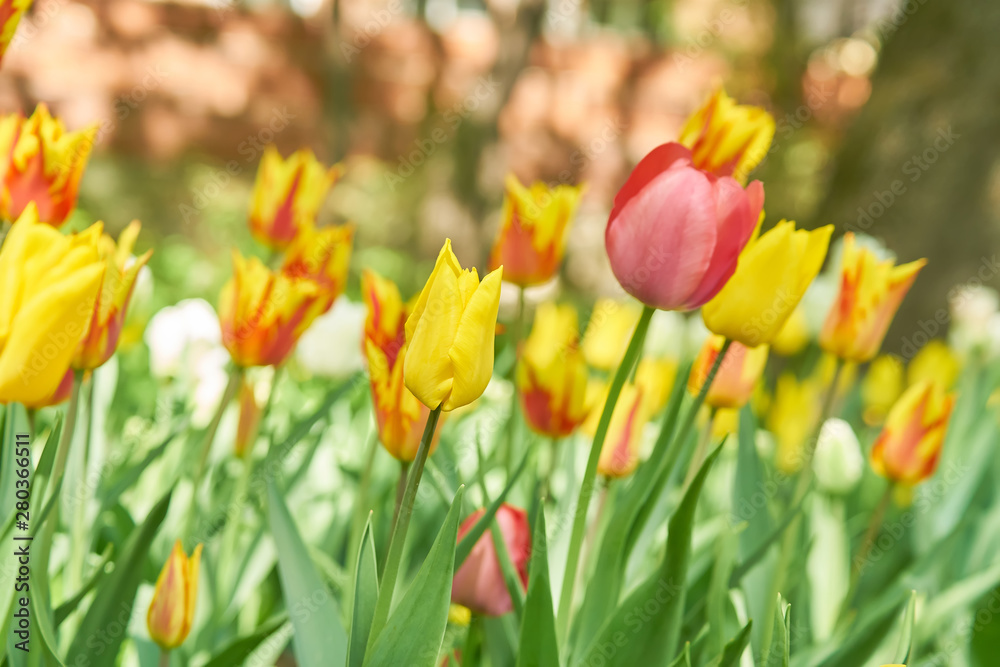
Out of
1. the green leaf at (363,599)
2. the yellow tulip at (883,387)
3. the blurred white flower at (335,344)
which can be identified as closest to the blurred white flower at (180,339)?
the blurred white flower at (335,344)

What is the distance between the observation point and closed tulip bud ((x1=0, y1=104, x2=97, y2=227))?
78 cm

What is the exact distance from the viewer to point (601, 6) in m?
7.89

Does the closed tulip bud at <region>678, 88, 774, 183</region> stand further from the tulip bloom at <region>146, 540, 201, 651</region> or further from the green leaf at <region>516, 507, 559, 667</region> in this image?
the tulip bloom at <region>146, 540, 201, 651</region>

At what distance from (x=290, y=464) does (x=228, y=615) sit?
1.00 ft

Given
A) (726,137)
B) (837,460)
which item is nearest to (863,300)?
(726,137)

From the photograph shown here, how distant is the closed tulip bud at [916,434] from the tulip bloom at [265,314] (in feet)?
2.41

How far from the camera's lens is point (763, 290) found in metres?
0.69

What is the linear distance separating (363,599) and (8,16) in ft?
1.85

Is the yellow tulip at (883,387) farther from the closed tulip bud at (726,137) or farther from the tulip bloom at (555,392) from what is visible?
the closed tulip bud at (726,137)

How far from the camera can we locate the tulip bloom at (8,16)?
70 cm

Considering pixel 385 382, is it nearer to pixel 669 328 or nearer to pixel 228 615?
pixel 228 615

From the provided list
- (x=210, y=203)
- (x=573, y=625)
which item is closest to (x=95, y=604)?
(x=573, y=625)

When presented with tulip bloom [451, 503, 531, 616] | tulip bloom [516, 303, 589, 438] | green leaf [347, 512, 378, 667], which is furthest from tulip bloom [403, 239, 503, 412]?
tulip bloom [516, 303, 589, 438]

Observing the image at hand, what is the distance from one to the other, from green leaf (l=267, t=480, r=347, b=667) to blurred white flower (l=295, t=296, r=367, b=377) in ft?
2.01
